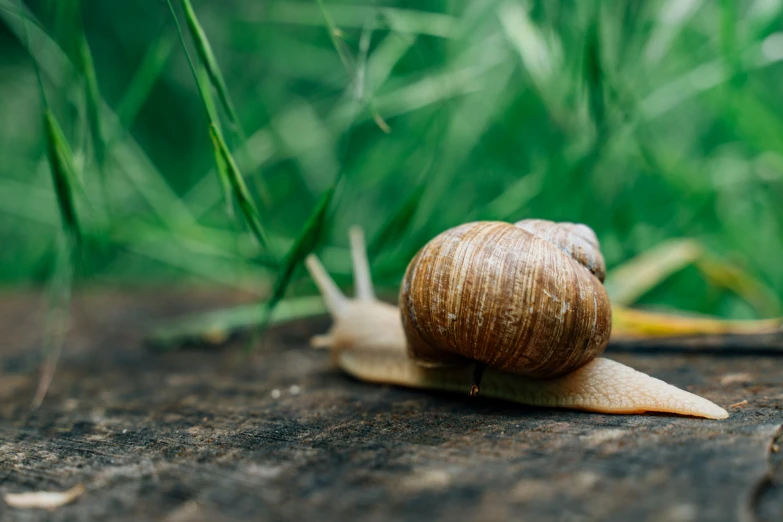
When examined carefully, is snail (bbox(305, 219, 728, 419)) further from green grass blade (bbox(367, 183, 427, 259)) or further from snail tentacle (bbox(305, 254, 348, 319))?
snail tentacle (bbox(305, 254, 348, 319))

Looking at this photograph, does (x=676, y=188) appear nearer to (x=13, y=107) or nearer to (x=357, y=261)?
(x=357, y=261)

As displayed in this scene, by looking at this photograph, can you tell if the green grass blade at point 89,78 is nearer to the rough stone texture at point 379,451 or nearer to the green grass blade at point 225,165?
the green grass blade at point 225,165

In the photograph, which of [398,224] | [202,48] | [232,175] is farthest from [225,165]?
[398,224]

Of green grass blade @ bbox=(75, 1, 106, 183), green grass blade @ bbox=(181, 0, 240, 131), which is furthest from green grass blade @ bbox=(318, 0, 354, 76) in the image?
green grass blade @ bbox=(75, 1, 106, 183)

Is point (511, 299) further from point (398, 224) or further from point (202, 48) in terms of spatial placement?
point (202, 48)

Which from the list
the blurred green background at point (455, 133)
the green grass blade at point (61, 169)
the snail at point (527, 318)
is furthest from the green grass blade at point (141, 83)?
the snail at point (527, 318)
